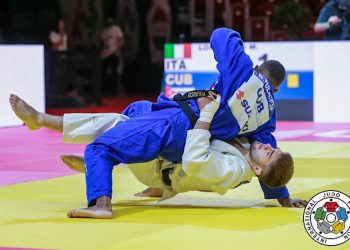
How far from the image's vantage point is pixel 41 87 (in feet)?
54.4

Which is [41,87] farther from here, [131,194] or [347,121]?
[131,194]

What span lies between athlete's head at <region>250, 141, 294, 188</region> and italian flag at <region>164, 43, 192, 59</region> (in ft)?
33.5

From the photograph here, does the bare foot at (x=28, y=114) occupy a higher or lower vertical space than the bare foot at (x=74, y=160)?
higher

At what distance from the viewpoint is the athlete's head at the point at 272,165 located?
6.84 m

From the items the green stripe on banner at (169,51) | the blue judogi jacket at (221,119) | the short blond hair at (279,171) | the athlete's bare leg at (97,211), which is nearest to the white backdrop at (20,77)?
the green stripe on banner at (169,51)

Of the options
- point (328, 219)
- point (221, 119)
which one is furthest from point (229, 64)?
point (328, 219)

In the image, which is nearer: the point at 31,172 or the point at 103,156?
the point at 103,156

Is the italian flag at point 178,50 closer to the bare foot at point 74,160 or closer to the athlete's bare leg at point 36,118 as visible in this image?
the bare foot at point 74,160

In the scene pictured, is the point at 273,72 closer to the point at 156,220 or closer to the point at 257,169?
the point at 257,169

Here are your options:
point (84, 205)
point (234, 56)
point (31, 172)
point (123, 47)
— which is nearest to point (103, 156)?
point (84, 205)

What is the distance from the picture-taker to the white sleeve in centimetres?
681

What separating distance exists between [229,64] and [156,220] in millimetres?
1278

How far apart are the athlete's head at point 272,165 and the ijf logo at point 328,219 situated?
719 mm

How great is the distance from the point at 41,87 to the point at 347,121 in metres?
5.07
